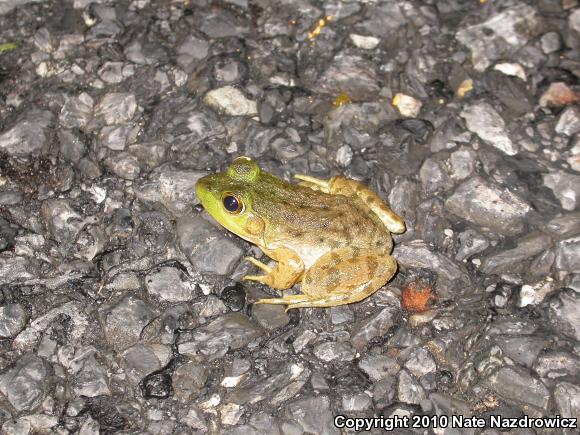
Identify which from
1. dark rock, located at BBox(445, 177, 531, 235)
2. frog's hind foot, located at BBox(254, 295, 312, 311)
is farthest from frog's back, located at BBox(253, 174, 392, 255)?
dark rock, located at BBox(445, 177, 531, 235)

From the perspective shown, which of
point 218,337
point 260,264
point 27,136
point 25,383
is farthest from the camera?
point 27,136

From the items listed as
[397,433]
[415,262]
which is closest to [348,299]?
[415,262]

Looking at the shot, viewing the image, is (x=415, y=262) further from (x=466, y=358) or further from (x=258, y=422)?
(x=258, y=422)

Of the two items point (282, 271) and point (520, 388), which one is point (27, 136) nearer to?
point (282, 271)

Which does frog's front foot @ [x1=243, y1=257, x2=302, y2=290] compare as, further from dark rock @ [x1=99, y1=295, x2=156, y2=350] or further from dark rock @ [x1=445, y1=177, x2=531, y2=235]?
dark rock @ [x1=445, y1=177, x2=531, y2=235]

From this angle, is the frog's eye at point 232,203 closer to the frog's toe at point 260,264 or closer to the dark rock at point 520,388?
the frog's toe at point 260,264

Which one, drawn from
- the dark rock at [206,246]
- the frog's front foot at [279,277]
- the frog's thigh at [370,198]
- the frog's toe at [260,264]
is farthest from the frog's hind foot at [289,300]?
the frog's thigh at [370,198]

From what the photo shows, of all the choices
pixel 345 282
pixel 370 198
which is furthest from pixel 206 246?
pixel 370 198
